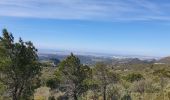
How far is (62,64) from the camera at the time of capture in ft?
204

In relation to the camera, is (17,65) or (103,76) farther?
(103,76)

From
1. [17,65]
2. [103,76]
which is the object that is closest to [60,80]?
[103,76]

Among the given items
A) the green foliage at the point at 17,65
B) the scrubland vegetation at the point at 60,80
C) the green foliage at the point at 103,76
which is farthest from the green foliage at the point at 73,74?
the green foliage at the point at 17,65

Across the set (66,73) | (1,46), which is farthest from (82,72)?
(1,46)

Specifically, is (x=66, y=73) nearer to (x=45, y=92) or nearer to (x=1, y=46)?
(x=45, y=92)

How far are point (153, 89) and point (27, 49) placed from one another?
1957 inches

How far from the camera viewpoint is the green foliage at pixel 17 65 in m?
38.3

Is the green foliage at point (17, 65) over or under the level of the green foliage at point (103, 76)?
over

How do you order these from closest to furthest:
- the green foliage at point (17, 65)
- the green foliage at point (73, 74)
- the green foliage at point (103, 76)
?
the green foliage at point (17, 65) → the green foliage at point (73, 74) → the green foliage at point (103, 76)

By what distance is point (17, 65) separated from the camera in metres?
38.5

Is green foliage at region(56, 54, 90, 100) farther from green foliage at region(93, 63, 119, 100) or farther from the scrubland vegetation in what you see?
green foliage at region(93, 63, 119, 100)

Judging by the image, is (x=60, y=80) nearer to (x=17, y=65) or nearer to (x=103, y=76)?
(x=103, y=76)

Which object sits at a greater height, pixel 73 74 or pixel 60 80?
pixel 73 74

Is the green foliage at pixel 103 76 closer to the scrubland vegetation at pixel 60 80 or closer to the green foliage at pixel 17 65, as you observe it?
the scrubland vegetation at pixel 60 80
